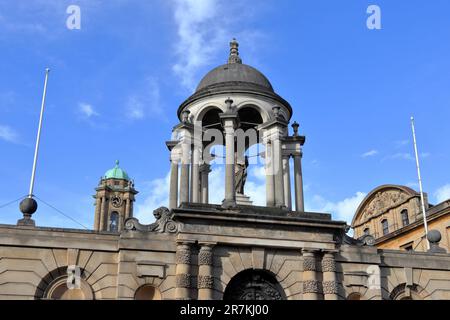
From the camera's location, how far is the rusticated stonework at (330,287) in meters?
23.4

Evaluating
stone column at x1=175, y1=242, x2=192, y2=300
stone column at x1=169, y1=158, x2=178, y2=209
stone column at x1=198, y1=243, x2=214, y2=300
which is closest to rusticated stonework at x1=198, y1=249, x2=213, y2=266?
stone column at x1=198, y1=243, x2=214, y2=300

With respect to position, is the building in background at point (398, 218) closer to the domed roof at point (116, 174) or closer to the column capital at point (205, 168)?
the column capital at point (205, 168)

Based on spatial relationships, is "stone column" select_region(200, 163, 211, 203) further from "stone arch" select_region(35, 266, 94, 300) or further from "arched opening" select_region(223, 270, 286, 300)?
"stone arch" select_region(35, 266, 94, 300)

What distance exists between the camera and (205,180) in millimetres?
29344

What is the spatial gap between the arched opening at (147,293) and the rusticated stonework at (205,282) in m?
1.64

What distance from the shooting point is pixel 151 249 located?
73.8 ft

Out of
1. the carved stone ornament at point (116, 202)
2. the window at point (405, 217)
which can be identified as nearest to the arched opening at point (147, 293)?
the window at point (405, 217)

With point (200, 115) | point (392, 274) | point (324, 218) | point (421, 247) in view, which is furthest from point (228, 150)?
point (421, 247)

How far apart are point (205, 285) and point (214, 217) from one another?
8.79 ft

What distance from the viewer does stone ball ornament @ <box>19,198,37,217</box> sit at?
74.5 feet

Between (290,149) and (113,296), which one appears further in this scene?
(290,149)

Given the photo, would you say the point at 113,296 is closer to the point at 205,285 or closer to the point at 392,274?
the point at 205,285
